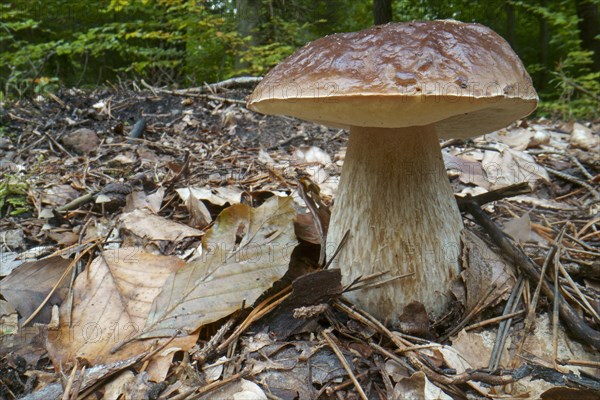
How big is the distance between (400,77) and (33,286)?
1.41m

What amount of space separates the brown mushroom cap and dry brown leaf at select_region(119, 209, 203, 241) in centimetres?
77

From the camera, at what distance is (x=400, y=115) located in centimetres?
114

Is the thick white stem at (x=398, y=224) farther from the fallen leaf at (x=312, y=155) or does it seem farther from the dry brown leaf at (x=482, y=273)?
the fallen leaf at (x=312, y=155)

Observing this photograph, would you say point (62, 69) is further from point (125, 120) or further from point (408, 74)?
point (408, 74)

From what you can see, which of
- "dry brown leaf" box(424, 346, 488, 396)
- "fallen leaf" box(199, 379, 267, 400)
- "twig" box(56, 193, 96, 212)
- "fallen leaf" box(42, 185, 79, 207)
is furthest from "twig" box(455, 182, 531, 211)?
"fallen leaf" box(42, 185, 79, 207)

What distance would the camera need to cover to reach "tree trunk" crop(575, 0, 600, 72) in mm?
7492

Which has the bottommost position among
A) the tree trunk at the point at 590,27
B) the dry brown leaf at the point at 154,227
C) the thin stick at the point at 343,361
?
the thin stick at the point at 343,361

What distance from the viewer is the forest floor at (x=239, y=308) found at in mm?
1090

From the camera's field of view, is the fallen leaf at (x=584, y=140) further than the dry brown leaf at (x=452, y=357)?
Yes

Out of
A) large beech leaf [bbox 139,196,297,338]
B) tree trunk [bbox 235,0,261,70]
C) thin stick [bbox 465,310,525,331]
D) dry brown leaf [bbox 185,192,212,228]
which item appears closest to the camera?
large beech leaf [bbox 139,196,297,338]

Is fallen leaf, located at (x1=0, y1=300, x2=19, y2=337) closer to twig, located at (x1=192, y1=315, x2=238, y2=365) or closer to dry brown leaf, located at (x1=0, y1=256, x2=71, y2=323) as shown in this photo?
dry brown leaf, located at (x1=0, y1=256, x2=71, y2=323)

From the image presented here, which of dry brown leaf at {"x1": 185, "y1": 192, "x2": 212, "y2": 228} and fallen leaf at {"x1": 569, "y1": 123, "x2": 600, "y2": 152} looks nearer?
dry brown leaf at {"x1": 185, "y1": 192, "x2": 212, "y2": 228}

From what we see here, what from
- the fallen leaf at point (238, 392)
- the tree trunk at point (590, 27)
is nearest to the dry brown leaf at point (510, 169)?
the fallen leaf at point (238, 392)

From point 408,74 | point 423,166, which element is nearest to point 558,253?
point 423,166
